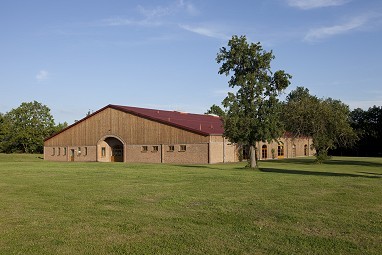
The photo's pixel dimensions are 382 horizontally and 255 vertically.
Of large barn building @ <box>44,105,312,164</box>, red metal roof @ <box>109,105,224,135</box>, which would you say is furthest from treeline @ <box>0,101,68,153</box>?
red metal roof @ <box>109,105,224,135</box>

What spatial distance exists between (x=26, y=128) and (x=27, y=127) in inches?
15.8

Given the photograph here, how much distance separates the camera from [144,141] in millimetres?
51406

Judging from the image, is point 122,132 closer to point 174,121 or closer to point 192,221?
point 174,121

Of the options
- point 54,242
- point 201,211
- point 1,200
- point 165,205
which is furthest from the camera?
point 1,200

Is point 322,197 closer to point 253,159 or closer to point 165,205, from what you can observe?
point 165,205

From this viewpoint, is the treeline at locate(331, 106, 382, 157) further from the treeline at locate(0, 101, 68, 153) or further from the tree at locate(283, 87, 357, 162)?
the treeline at locate(0, 101, 68, 153)

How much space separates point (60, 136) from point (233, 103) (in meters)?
37.2

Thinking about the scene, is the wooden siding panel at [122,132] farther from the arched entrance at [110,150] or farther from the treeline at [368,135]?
the treeline at [368,135]

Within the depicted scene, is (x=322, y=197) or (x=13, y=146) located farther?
(x=13, y=146)

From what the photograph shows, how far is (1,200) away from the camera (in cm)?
1365

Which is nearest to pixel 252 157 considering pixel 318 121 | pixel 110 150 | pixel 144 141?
pixel 318 121

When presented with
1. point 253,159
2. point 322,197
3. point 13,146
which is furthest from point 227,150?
point 13,146

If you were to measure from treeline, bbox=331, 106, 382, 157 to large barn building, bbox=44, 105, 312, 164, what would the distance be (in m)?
18.3

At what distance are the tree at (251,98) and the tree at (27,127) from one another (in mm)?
68325
